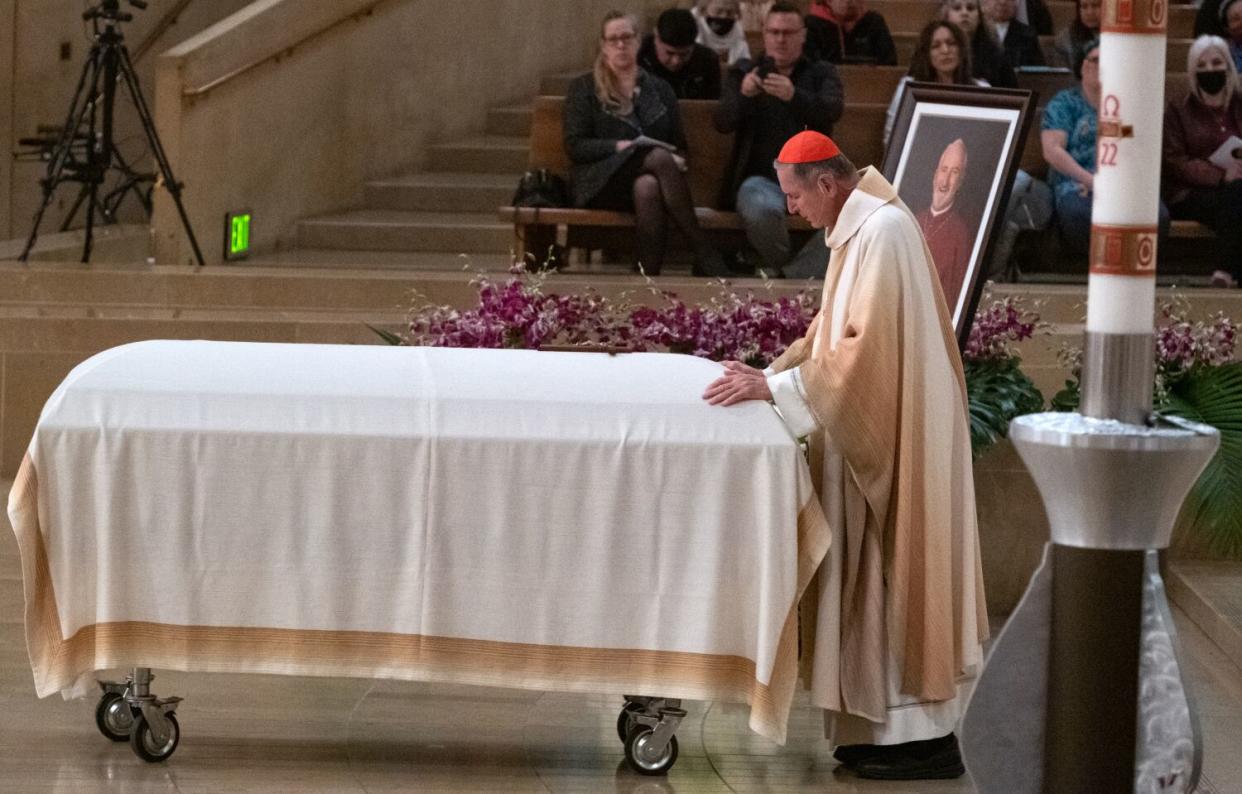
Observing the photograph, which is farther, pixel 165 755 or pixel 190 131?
pixel 190 131

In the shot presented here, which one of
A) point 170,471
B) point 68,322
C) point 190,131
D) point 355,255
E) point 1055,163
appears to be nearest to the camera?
point 170,471

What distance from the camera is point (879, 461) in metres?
5.09

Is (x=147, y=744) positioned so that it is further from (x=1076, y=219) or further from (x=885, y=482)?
(x=1076, y=219)

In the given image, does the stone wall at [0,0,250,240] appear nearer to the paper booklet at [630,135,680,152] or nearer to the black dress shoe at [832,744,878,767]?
the paper booklet at [630,135,680,152]

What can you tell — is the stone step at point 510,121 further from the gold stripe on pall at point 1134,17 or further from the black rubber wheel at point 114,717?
the gold stripe on pall at point 1134,17

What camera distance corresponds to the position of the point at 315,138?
12.1m

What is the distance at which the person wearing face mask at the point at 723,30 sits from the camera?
37.1 ft

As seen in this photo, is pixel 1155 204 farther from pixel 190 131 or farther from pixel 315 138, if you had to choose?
pixel 315 138

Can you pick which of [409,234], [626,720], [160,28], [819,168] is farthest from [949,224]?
[160,28]

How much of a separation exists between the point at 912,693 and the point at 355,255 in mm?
6898

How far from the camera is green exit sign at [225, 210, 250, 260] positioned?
36.7 feet

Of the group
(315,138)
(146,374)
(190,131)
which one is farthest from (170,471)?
(315,138)

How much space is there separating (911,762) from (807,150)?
65.0 inches

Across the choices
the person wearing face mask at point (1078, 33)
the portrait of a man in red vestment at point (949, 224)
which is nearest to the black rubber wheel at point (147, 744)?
the portrait of a man in red vestment at point (949, 224)
